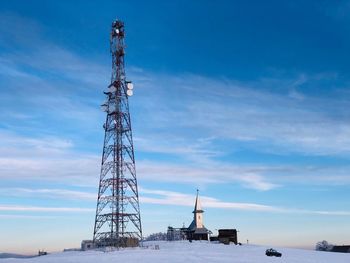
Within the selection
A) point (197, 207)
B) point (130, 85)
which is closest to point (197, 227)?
point (197, 207)

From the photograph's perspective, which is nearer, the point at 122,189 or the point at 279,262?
the point at 279,262

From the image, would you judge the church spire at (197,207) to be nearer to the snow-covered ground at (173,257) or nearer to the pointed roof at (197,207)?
the pointed roof at (197,207)

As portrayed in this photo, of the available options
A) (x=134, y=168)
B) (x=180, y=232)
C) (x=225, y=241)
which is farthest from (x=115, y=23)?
(x=180, y=232)

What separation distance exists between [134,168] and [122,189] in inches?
148

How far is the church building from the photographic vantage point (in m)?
101

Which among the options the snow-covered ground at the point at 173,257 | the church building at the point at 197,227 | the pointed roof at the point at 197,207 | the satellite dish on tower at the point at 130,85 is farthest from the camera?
the pointed roof at the point at 197,207

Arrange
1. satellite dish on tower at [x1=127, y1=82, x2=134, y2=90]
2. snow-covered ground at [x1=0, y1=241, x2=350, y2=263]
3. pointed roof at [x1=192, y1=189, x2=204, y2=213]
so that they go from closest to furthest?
snow-covered ground at [x1=0, y1=241, x2=350, y2=263] < satellite dish on tower at [x1=127, y1=82, x2=134, y2=90] < pointed roof at [x1=192, y1=189, x2=204, y2=213]

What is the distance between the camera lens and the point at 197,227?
104188mm

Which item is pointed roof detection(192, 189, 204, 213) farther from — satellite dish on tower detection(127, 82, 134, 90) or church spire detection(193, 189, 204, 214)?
satellite dish on tower detection(127, 82, 134, 90)

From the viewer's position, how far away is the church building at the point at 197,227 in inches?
3976

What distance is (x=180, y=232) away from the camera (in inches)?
4072

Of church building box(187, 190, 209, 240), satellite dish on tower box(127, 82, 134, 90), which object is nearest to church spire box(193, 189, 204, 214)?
church building box(187, 190, 209, 240)

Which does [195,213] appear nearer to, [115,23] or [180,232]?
[180,232]

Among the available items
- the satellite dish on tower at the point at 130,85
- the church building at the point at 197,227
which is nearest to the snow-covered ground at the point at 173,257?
the satellite dish on tower at the point at 130,85
